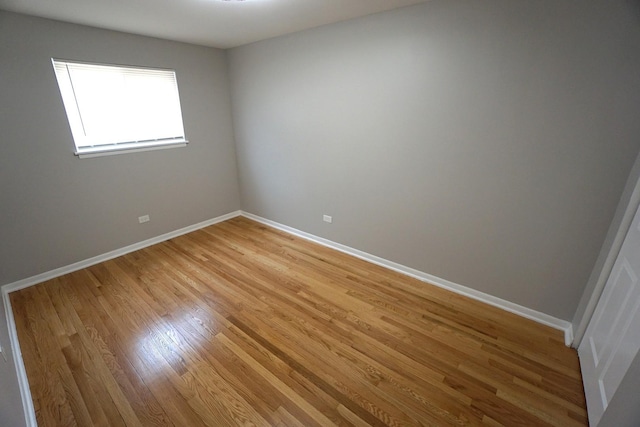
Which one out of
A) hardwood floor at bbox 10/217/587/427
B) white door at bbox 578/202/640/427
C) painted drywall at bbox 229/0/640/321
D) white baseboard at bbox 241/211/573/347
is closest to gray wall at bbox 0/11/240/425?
hardwood floor at bbox 10/217/587/427

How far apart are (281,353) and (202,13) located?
2.80 meters

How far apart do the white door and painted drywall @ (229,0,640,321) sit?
342 mm

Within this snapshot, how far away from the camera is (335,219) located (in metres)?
3.27

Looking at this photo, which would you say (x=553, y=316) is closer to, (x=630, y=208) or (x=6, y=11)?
(x=630, y=208)

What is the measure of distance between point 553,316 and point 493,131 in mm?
1533

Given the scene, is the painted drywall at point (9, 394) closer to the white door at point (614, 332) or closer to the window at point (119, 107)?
the window at point (119, 107)

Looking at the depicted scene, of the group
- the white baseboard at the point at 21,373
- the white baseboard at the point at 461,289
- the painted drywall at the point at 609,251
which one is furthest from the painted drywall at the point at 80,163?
the painted drywall at the point at 609,251

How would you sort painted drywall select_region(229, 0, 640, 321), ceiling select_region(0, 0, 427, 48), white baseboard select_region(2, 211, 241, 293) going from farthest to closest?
white baseboard select_region(2, 211, 241, 293) < ceiling select_region(0, 0, 427, 48) < painted drywall select_region(229, 0, 640, 321)

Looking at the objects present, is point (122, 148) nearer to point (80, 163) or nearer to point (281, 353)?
point (80, 163)

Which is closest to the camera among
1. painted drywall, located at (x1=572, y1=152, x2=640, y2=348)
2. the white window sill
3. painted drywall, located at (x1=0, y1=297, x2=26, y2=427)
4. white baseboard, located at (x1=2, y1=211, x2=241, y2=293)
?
painted drywall, located at (x1=0, y1=297, x2=26, y2=427)

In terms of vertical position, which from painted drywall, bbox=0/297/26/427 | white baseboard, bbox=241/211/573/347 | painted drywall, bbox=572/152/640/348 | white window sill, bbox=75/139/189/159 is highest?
white window sill, bbox=75/139/189/159

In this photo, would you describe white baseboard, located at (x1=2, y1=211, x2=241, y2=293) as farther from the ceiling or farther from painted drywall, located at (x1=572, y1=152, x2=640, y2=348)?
painted drywall, located at (x1=572, y1=152, x2=640, y2=348)

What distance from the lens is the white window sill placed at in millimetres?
2820

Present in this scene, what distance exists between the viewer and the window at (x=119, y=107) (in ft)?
8.88
